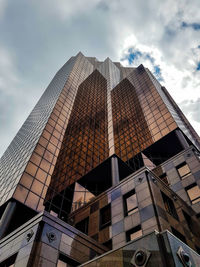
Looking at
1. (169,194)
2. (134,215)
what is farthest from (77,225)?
(169,194)

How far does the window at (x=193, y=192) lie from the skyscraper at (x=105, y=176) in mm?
120

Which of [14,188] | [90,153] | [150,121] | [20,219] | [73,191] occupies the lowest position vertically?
[20,219]

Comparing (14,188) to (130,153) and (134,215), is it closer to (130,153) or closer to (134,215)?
(134,215)

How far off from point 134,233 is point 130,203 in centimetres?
340

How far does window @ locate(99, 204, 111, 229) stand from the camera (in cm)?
2467

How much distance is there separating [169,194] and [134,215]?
5.06 m

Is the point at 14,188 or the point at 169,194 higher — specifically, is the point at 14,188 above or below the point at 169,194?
above

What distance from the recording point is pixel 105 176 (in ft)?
137

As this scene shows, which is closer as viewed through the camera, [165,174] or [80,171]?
[165,174]

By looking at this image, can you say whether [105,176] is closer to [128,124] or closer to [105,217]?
[105,217]

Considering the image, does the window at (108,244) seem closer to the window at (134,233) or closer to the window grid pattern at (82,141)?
the window at (134,233)

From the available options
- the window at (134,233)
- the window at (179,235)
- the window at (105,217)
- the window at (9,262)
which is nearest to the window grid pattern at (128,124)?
the window at (105,217)

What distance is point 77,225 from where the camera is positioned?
94.6 ft

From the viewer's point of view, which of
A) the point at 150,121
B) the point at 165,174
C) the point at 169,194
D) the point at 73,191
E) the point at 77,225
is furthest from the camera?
the point at 150,121
